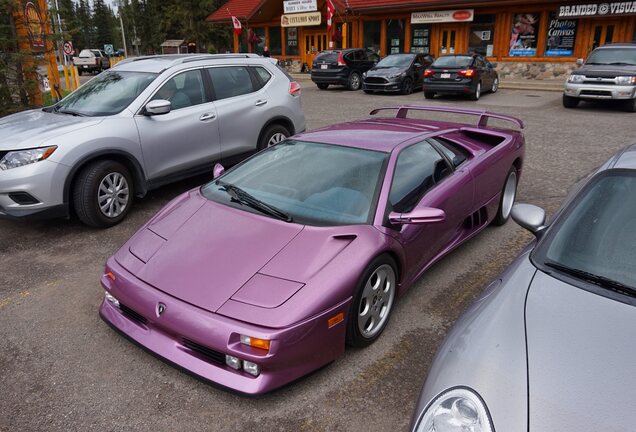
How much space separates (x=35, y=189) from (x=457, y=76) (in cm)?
1358

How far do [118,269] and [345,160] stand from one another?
175cm

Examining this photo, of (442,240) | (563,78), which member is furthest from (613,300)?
(563,78)

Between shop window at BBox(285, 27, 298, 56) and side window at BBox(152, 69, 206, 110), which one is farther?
shop window at BBox(285, 27, 298, 56)

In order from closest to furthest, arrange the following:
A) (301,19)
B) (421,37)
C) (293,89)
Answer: (293,89)
(421,37)
(301,19)

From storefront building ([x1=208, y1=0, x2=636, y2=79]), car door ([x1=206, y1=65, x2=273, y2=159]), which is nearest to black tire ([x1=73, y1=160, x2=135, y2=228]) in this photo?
car door ([x1=206, y1=65, x2=273, y2=159])

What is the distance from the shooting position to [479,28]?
23.4m

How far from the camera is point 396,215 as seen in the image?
10.7ft

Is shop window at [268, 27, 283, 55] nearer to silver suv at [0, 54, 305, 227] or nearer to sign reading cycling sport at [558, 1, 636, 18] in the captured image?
sign reading cycling sport at [558, 1, 636, 18]

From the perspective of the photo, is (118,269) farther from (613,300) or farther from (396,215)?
(613,300)

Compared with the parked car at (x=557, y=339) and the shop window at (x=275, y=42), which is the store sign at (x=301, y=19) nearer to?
the shop window at (x=275, y=42)

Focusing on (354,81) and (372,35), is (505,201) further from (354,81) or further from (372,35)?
(372,35)

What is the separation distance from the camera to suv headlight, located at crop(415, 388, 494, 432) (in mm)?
1729

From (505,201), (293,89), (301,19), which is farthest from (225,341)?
(301,19)

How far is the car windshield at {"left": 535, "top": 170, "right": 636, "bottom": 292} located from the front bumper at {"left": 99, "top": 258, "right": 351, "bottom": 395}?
45.9 inches
